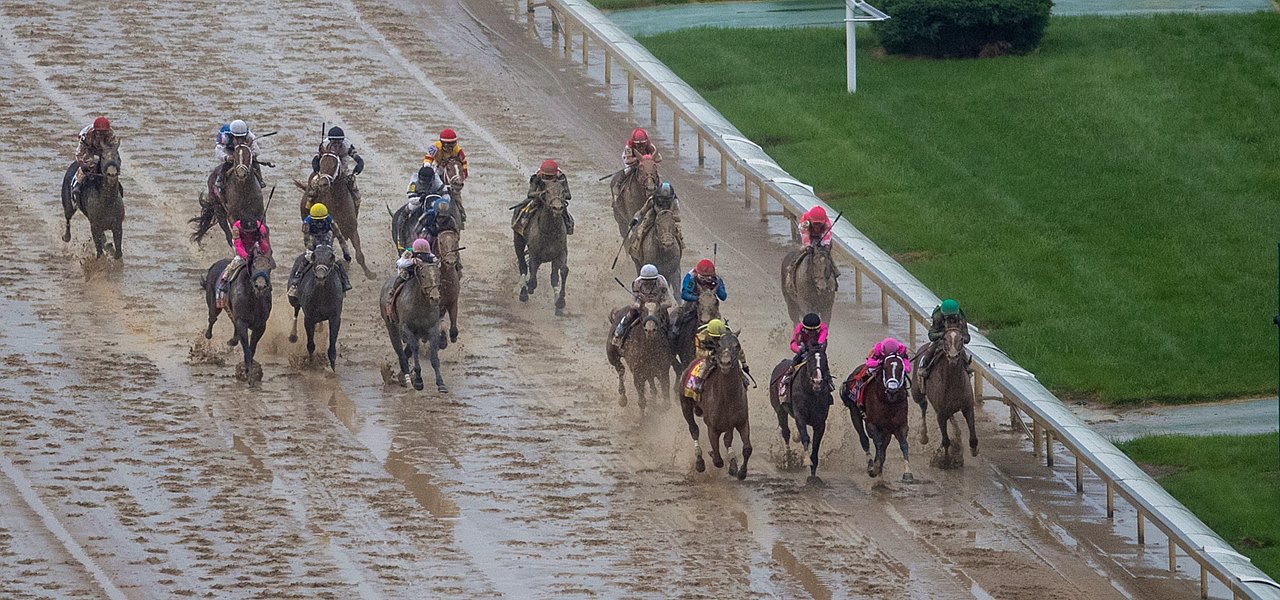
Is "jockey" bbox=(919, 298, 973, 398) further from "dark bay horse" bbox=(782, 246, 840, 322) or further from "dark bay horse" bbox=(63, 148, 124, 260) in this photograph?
"dark bay horse" bbox=(63, 148, 124, 260)

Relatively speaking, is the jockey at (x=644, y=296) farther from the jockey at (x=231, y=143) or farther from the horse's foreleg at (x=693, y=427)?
the jockey at (x=231, y=143)

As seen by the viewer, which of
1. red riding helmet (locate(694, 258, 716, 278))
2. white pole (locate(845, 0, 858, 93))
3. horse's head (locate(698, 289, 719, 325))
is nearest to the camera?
horse's head (locate(698, 289, 719, 325))

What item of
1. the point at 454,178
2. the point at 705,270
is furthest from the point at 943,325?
the point at 454,178

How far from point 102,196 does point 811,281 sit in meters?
7.91

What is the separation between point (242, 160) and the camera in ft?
79.2

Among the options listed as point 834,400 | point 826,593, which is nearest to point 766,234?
point 834,400

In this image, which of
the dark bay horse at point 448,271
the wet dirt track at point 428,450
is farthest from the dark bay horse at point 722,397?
the dark bay horse at point 448,271

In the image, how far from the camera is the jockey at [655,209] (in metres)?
22.6

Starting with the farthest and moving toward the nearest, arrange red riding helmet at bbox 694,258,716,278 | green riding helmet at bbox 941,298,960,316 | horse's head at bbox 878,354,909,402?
red riding helmet at bbox 694,258,716,278, green riding helmet at bbox 941,298,960,316, horse's head at bbox 878,354,909,402

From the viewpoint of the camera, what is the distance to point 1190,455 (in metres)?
20.4

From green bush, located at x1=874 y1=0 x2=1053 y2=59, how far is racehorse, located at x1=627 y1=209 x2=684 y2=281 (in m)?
10.1

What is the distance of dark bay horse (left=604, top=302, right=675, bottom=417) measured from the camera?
2034 cm

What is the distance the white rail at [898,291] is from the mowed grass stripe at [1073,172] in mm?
930

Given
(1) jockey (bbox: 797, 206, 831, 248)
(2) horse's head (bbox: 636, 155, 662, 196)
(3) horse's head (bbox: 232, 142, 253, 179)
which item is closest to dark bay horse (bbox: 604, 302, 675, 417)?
(1) jockey (bbox: 797, 206, 831, 248)
